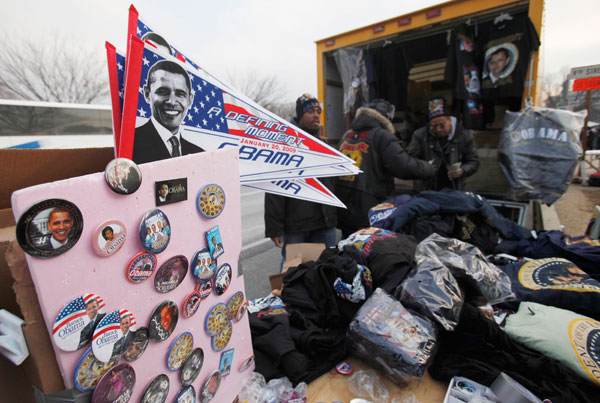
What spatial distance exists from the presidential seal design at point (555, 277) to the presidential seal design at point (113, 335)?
1.86 meters

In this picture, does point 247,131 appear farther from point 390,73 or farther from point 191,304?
point 390,73

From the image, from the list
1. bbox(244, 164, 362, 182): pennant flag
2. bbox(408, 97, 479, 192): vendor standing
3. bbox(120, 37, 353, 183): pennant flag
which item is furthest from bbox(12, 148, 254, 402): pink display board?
bbox(408, 97, 479, 192): vendor standing

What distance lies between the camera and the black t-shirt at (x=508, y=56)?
122 inches

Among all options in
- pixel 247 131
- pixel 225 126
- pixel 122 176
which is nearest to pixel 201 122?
pixel 225 126

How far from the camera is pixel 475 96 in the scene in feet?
12.3

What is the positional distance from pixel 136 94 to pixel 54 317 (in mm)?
543

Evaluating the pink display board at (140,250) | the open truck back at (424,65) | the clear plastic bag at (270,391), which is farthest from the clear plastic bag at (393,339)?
the open truck back at (424,65)

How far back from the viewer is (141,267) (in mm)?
702

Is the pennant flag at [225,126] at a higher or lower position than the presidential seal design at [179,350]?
higher

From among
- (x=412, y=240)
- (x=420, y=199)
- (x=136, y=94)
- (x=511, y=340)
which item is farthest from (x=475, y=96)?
(x=136, y=94)

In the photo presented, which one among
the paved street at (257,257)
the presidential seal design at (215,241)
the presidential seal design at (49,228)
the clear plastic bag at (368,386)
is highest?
the presidential seal design at (49,228)

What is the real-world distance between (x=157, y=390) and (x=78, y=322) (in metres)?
0.32

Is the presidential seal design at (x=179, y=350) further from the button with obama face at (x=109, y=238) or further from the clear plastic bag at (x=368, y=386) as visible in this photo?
the clear plastic bag at (x=368, y=386)

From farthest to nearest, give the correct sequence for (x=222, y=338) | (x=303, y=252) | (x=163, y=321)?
1. (x=303, y=252)
2. (x=222, y=338)
3. (x=163, y=321)
